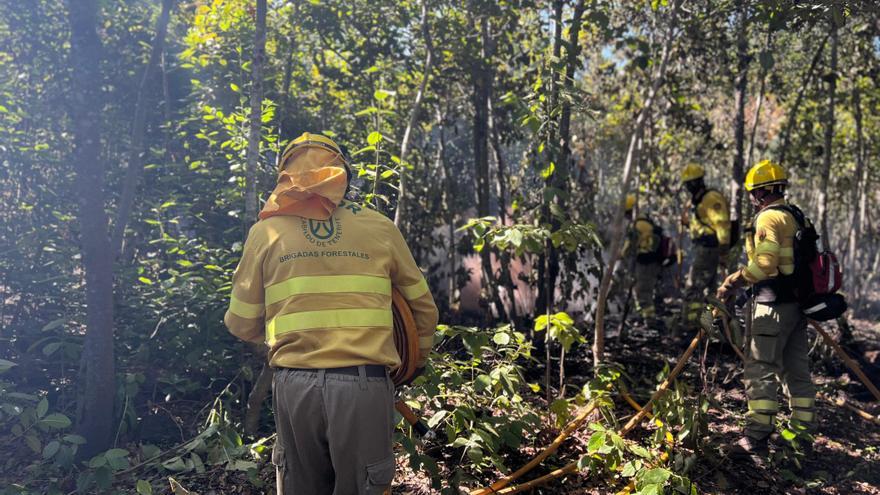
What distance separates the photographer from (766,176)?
4344 mm

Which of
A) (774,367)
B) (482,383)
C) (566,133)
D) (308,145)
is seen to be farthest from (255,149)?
(774,367)

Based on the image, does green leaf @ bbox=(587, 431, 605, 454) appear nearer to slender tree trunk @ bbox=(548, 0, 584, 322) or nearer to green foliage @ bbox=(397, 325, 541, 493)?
green foliage @ bbox=(397, 325, 541, 493)

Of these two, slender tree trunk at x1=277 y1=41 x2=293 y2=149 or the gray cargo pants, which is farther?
slender tree trunk at x1=277 y1=41 x2=293 y2=149

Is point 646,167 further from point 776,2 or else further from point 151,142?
point 151,142

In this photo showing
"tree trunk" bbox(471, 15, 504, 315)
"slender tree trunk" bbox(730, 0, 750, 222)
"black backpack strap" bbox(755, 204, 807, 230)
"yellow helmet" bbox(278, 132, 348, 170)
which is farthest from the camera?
"slender tree trunk" bbox(730, 0, 750, 222)

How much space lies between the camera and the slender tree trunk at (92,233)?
148 inches

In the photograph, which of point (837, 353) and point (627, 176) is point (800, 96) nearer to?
point (837, 353)

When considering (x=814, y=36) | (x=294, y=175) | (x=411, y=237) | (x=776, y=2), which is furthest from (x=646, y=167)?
(x=294, y=175)

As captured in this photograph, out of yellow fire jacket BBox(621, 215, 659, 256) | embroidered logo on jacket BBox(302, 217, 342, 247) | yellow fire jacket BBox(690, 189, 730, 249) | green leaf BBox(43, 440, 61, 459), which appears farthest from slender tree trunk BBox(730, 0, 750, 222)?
green leaf BBox(43, 440, 61, 459)

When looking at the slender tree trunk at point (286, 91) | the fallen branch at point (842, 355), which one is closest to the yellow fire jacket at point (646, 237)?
the fallen branch at point (842, 355)

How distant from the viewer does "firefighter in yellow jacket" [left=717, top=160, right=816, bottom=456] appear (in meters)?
4.17

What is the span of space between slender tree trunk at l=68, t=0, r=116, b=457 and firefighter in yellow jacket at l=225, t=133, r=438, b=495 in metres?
1.66

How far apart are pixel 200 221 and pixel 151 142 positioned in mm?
1669

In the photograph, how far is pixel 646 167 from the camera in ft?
27.0
